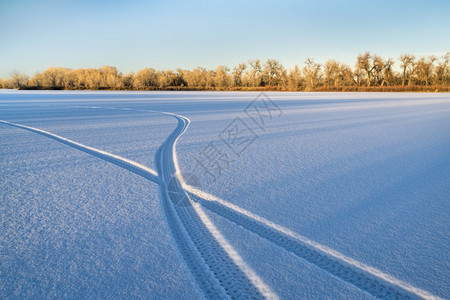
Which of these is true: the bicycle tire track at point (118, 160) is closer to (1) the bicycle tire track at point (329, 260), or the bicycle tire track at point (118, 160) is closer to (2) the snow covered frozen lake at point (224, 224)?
(2) the snow covered frozen lake at point (224, 224)

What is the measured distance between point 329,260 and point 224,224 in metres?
0.79

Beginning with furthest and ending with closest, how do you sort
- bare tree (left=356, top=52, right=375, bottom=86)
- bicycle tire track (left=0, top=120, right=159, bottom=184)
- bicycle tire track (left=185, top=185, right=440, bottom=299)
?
bare tree (left=356, top=52, right=375, bottom=86), bicycle tire track (left=0, top=120, right=159, bottom=184), bicycle tire track (left=185, top=185, right=440, bottom=299)

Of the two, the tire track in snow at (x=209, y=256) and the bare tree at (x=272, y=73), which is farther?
the bare tree at (x=272, y=73)

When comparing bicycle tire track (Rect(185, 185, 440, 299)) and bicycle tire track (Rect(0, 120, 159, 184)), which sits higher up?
bicycle tire track (Rect(0, 120, 159, 184))

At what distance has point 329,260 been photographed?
5.41ft

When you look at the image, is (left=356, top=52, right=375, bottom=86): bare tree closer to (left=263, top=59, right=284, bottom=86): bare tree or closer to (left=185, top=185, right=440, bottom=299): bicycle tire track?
(left=263, top=59, right=284, bottom=86): bare tree

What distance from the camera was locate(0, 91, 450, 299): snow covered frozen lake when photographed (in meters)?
1.47

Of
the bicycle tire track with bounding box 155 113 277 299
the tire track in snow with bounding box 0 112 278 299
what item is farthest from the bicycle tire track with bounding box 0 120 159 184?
the bicycle tire track with bounding box 155 113 277 299

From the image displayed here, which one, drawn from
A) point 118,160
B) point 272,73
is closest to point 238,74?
point 272,73

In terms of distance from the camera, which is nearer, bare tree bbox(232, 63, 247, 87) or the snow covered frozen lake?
the snow covered frozen lake

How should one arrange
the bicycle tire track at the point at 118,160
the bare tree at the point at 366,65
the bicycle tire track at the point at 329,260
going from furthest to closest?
the bare tree at the point at 366,65 → the bicycle tire track at the point at 118,160 → the bicycle tire track at the point at 329,260

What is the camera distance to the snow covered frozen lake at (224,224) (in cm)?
147

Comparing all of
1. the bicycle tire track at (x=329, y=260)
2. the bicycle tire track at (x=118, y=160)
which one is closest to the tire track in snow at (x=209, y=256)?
the bicycle tire track at (x=329, y=260)

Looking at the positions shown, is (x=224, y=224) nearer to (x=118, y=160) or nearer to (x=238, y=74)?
(x=118, y=160)
